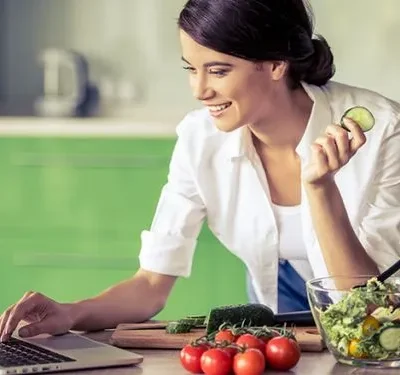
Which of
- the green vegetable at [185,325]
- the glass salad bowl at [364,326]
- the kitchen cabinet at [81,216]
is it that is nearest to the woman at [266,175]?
the green vegetable at [185,325]

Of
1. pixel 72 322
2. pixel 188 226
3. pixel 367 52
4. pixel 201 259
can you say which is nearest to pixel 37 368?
pixel 72 322

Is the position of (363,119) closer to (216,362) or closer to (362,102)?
(362,102)

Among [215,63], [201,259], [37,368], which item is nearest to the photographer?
[37,368]

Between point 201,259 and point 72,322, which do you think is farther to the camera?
point 201,259

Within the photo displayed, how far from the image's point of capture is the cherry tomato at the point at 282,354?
1.87m

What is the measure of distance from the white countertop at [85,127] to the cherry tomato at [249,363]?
2.18 meters

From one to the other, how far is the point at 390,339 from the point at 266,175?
844 millimetres

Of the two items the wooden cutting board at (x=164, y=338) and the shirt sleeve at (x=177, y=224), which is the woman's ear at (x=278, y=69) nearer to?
the shirt sleeve at (x=177, y=224)

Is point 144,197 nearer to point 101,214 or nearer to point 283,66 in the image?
point 101,214

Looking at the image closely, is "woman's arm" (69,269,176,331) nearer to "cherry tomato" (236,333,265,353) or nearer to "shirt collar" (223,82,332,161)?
"shirt collar" (223,82,332,161)

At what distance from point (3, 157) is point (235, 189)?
1618 mm

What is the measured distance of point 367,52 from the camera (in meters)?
4.18

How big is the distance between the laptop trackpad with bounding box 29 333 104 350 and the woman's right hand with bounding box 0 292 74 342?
19 mm

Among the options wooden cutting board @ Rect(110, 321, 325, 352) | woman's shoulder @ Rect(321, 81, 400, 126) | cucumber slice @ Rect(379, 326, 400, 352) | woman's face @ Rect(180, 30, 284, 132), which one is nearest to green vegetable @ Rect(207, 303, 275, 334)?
wooden cutting board @ Rect(110, 321, 325, 352)
